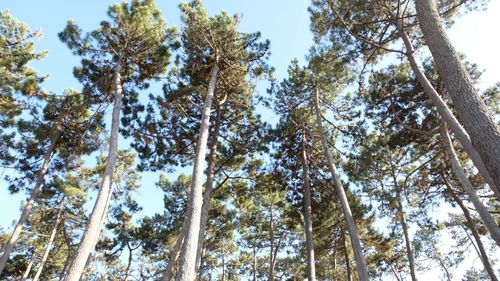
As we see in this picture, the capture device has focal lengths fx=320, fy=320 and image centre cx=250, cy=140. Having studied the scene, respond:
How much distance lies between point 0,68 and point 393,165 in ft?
52.9

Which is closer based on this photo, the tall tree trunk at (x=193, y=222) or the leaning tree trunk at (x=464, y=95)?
the leaning tree trunk at (x=464, y=95)

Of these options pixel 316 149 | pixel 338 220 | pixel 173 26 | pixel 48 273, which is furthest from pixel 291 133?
pixel 48 273

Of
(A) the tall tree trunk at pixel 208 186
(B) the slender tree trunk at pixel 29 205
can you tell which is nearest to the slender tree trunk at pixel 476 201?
(A) the tall tree trunk at pixel 208 186

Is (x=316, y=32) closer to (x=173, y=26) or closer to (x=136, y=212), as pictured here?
(x=173, y=26)

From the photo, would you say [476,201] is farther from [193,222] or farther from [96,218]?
A: [96,218]

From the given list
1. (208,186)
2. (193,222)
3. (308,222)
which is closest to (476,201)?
(308,222)

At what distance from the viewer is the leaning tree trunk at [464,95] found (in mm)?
4211

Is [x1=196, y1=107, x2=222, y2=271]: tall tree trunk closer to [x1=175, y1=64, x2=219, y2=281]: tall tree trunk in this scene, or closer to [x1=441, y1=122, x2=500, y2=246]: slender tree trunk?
[x1=175, y1=64, x2=219, y2=281]: tall tree trunk

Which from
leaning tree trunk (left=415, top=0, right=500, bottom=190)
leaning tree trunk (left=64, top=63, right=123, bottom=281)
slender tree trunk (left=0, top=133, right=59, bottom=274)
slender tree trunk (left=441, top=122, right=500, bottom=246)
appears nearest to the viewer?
leaning tree trunk (left=415, top=0, right=500, bottom=190)

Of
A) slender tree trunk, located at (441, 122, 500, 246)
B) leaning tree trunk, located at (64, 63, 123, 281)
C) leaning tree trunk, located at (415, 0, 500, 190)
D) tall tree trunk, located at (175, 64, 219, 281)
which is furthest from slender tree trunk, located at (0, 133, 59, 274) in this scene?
slender tree trunk, located at (441, 122, 500, 246)

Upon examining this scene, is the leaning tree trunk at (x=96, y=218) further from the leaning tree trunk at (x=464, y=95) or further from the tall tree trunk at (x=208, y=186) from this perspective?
the leaning tree trunk at (x=464, y=95)

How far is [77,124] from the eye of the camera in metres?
13.8

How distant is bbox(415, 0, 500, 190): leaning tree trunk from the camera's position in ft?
13.8

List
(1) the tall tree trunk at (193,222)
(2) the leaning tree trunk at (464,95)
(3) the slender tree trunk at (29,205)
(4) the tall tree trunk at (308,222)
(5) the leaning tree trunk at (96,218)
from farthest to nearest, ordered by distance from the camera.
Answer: (3) the slender tree trunk at (29,205) → (4) the tall tree trunk at (308,222) → (5) the leaning tree trunk at (96,218) → (1) the tall tree trunk at (193,222) → (2) the leaning tree trunk at (464,95)
